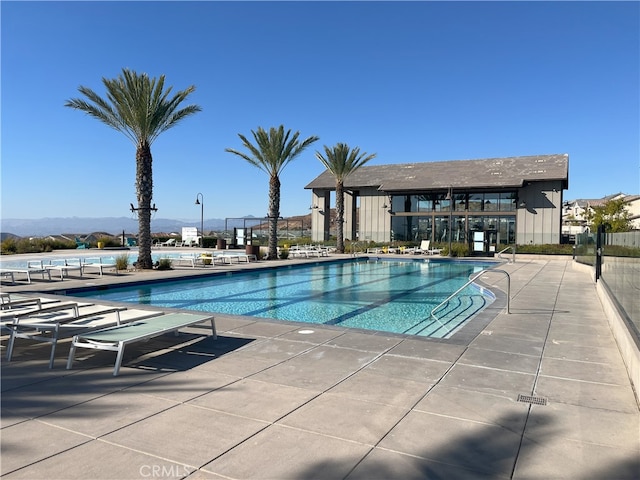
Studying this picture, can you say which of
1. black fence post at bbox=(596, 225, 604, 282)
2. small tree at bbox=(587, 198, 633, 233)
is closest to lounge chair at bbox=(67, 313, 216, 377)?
black fence post at bbox=(596, 225, 604, 282)

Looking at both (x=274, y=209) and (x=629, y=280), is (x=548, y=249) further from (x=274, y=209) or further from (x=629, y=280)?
(x=629, y=280)

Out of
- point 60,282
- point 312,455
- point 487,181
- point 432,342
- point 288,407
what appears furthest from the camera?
point 487,181

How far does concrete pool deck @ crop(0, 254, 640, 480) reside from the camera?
116 inches

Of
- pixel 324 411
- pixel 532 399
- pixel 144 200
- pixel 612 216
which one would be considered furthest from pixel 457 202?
pixel 324 411

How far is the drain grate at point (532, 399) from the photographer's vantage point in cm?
406

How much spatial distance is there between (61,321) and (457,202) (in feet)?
113

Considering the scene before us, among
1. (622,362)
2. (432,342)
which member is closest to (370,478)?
(432,342)

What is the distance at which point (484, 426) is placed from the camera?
3535mm

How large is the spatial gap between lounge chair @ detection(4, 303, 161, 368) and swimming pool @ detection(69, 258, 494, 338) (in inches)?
136

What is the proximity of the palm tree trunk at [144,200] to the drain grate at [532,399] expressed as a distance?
634 inches

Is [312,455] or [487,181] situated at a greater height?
[487,181]

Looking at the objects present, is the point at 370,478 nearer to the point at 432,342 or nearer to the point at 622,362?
the point at 432,342

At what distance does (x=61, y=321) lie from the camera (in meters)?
5.72

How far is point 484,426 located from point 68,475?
9.74ft
